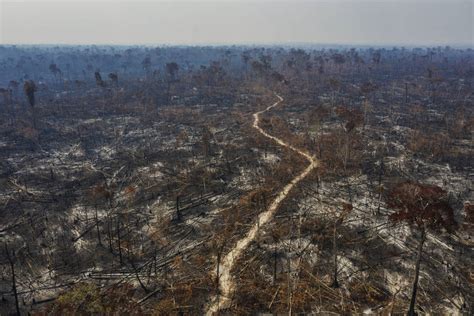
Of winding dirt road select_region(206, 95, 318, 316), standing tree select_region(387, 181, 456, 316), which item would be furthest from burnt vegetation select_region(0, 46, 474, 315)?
winding dirt road select_region(206, 95, 318, 316)

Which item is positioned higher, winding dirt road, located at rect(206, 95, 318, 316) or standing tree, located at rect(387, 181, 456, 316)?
standing tree, located at rect(387, 181, 456, 316)

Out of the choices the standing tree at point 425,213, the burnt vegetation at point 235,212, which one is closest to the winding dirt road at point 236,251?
the burnt vegetation at point 235,212

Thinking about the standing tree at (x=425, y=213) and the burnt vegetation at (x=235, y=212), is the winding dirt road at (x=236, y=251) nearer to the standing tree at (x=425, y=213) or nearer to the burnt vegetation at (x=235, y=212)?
the burnt vegetation at (x=235, y=212)

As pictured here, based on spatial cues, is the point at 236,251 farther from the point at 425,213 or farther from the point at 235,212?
the point at 425,213

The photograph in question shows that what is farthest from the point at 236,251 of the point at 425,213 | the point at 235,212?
the point at 425,213

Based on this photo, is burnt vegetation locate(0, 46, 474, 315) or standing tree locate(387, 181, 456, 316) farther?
burnt vegetation locate(0, 46, 474, 315)

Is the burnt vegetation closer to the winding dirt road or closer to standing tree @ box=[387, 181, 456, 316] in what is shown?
standing tree @ box=[387, 181, 456, 316]

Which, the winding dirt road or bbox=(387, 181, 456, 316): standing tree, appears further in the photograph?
the winding dirt road

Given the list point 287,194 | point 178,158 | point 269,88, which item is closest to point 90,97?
point 269,88

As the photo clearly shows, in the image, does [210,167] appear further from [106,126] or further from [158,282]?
[106,126]
